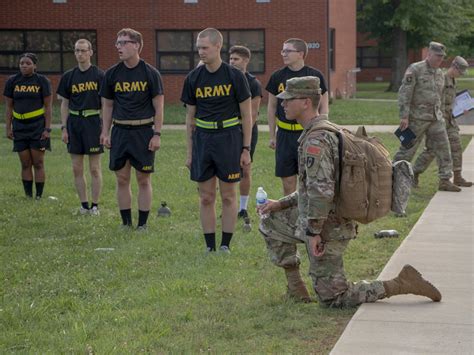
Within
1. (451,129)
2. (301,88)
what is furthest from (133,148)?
(451,129)

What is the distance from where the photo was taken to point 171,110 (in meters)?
30.3

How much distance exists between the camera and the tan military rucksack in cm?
641

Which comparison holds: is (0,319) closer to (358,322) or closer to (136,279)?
(136,279)

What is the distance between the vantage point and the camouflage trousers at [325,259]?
22.1ft

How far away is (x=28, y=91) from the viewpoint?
12844mm

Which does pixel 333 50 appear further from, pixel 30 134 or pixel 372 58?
pixel 30 134

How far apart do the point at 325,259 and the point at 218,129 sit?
2.49 meters

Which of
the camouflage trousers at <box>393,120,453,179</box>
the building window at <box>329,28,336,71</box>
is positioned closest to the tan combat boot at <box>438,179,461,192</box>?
the camouflage trousers at <box>393,120,453,179</box>

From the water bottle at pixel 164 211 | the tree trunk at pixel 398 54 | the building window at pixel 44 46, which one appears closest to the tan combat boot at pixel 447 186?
the water bottle at pixel 164 211

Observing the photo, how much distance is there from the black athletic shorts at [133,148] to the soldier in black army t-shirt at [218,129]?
1273 mm

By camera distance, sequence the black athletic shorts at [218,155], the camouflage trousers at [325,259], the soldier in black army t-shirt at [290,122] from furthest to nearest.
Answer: the soldier in black army t-shirt at [290,122] < the black athletic shorts at [218,155] < the camouflage trousers at [325,259]

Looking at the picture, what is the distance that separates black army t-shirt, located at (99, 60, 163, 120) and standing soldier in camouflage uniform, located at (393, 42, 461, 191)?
413 centimetres

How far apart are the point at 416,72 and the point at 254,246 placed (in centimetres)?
468

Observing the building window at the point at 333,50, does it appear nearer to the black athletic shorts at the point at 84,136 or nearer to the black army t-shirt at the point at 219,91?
the black athletic shorts at the point at 84,136
